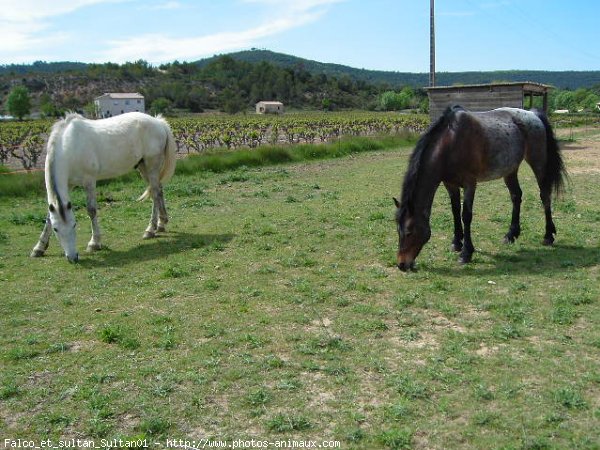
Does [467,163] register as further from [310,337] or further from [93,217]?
[93,217]

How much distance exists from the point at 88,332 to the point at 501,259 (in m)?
5.04

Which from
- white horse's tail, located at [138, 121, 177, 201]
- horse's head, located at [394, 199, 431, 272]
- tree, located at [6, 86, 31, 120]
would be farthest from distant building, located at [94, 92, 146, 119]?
horse's head, located at [394, 199, 431, 272]

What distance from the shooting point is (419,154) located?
21.7 feet

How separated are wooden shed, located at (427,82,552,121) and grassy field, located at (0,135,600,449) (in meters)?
14.5

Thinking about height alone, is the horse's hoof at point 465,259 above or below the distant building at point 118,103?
below

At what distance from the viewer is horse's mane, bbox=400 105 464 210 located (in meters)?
6.50

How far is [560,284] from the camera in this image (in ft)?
19.4

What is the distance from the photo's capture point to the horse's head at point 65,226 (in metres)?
7.54

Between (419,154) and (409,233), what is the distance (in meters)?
1.00

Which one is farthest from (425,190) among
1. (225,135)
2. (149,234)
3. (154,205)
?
(225,135)

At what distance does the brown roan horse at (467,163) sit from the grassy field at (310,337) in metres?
0.43

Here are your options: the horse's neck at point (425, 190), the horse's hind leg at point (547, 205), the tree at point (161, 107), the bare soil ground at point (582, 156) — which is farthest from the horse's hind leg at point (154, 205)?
the tree at point (161, 107)

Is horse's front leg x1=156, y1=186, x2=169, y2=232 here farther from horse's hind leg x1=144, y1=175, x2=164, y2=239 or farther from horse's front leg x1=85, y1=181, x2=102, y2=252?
horse's front leg x1=85, y1=181, x2=102, y2=252

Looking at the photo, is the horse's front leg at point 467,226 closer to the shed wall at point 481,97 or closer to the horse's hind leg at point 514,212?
the horse's hind leg at point 514,212
